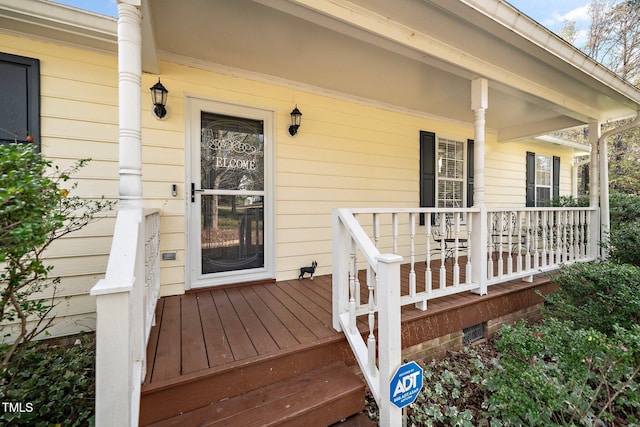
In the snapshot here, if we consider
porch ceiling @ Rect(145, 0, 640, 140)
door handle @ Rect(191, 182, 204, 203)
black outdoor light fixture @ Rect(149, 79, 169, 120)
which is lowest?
door handle @ Rect(191, 182, 204, 203)

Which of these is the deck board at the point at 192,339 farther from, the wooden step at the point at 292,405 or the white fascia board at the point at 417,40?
the white fascia board at the point at 417,40

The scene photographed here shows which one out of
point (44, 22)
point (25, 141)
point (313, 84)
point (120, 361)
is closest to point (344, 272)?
point (120, 361)

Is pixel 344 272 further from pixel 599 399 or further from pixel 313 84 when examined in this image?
pixel 313 84

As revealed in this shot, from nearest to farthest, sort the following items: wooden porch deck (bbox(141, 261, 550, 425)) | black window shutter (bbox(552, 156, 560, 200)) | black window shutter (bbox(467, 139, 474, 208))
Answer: wooden porch deck (bbox(141, 261, 550, 425)), black window shutter (bbox(467, 139, 474, 208)), black window shutter (bbox(552, 156, 560, 200))

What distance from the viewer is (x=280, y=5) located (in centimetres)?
197

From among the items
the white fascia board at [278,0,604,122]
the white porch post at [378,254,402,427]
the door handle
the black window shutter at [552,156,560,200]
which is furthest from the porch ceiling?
the black window shutter at [552,156,560,200]

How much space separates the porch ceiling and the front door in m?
0.61

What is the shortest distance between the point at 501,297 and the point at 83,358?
3631 millimetres

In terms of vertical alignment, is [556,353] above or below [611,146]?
below

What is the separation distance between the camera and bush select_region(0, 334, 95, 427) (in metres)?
1.41

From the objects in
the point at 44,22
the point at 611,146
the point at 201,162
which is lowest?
the point at 201,162

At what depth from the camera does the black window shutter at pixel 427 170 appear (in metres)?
4.44

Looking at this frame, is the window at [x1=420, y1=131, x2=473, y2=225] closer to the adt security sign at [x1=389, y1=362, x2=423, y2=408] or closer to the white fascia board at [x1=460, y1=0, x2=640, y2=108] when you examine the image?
the white fascia board at [x1=460, y1=0, x2=640, y2=108]

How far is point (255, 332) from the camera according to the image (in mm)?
2016
